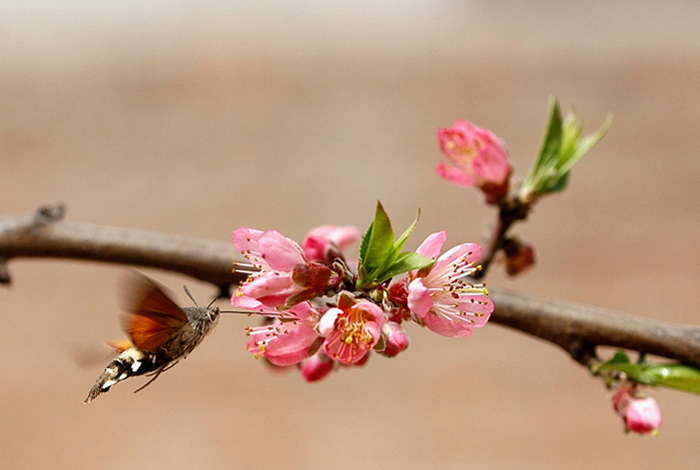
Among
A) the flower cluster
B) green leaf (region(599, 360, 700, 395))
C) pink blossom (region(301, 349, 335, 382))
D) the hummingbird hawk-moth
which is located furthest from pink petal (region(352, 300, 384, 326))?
green leaf (region(599, 360, 700, 395))

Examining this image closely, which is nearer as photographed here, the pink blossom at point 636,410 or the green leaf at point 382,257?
the green leaf at point 382,257

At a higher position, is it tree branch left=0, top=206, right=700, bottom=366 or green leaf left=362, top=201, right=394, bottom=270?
green leaf left=362, top=201, right=394, bottom=270

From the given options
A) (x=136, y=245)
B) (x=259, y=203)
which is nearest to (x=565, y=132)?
(x=136, y=245)

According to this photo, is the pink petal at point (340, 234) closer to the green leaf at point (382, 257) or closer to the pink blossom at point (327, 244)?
the pink blossom at point (327, 244)

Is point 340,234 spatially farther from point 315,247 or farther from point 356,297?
point 356,297

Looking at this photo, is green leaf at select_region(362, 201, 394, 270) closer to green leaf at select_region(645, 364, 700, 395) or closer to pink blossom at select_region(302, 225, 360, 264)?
pink blossom at select_region(302, 225, 360, 264)

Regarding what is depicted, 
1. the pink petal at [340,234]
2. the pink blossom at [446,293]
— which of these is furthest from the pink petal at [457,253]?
the pink petal at [340,234]

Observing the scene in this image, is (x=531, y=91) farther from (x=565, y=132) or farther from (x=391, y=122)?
(x=565, y=132)
